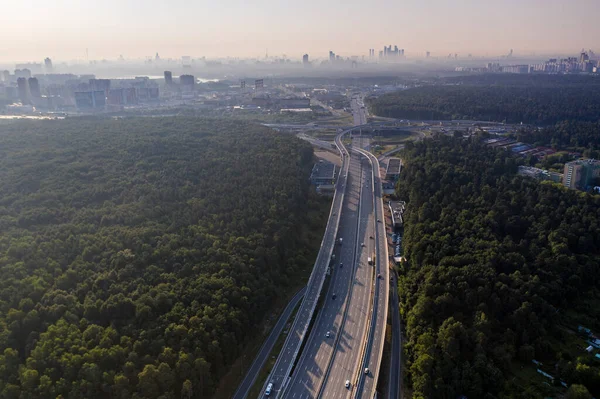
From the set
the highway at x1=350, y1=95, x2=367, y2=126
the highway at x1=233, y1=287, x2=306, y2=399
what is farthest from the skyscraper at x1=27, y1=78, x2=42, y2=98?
the highway at x1=233, y1=287, x2=306, y2=399

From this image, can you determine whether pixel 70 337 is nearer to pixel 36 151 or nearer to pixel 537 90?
pixel 36 151


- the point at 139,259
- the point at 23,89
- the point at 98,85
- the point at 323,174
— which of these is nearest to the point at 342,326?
the point at 139,259

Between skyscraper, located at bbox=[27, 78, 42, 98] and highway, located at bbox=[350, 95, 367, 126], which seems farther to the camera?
skyscraper, located at bbox=[27, 78, 42, 98]

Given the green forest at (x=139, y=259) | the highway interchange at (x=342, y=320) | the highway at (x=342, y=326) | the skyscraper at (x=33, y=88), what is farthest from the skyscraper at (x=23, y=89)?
the highway at (x=342, y=326)

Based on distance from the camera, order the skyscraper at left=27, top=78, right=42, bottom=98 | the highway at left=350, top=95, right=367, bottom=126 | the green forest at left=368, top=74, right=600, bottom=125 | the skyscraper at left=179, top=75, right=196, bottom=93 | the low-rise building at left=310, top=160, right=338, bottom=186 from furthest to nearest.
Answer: the skyscraper at left=179, top=75, right=196, bottom=93, the skyscraper at left=27, top=78, right=42, bottom=98, the highway at left=350, top=95, right=367, bottom=126, the green forest at left=368, top=74, right=600, bottom=125, the low-rise building at left=310, top=160, right=338, bottom=186

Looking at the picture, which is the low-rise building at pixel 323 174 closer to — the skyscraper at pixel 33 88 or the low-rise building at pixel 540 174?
the low-rise building at pixel 540 174

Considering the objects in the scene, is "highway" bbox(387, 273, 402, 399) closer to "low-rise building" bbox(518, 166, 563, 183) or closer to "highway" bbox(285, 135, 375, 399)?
"highway" bbox(285, 135, 375, 399)
